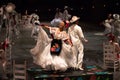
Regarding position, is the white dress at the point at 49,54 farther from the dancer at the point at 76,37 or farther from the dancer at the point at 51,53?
the dancer at the point at 76,37

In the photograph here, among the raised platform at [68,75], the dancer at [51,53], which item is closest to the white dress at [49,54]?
the dancer at [51,53]

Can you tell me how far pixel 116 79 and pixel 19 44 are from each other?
735 cm

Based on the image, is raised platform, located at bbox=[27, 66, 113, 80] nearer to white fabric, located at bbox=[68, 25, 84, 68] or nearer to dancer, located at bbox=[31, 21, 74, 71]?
dancer, located at bbox=[31, 21, 74, 71]

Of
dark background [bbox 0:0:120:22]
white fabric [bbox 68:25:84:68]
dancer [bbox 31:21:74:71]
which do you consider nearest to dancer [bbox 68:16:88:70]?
white fabric [bbox 68:25:84:68]

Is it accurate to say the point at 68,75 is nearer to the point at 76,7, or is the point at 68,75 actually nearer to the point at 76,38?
the point at 76,38

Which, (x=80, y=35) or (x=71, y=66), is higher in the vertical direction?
(x=80, y=35)

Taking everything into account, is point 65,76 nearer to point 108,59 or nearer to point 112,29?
point 108,59

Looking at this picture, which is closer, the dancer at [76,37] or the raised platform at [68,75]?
the raised platform at [68,75]

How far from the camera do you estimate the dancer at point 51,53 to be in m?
11.0

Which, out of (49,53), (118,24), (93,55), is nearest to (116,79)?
(49,53)

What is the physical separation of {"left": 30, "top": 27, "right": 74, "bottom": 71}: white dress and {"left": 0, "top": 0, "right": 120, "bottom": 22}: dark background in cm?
1644

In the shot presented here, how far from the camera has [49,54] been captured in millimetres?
11023

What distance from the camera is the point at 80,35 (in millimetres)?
11734

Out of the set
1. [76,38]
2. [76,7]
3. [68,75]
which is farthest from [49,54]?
[76,7]
